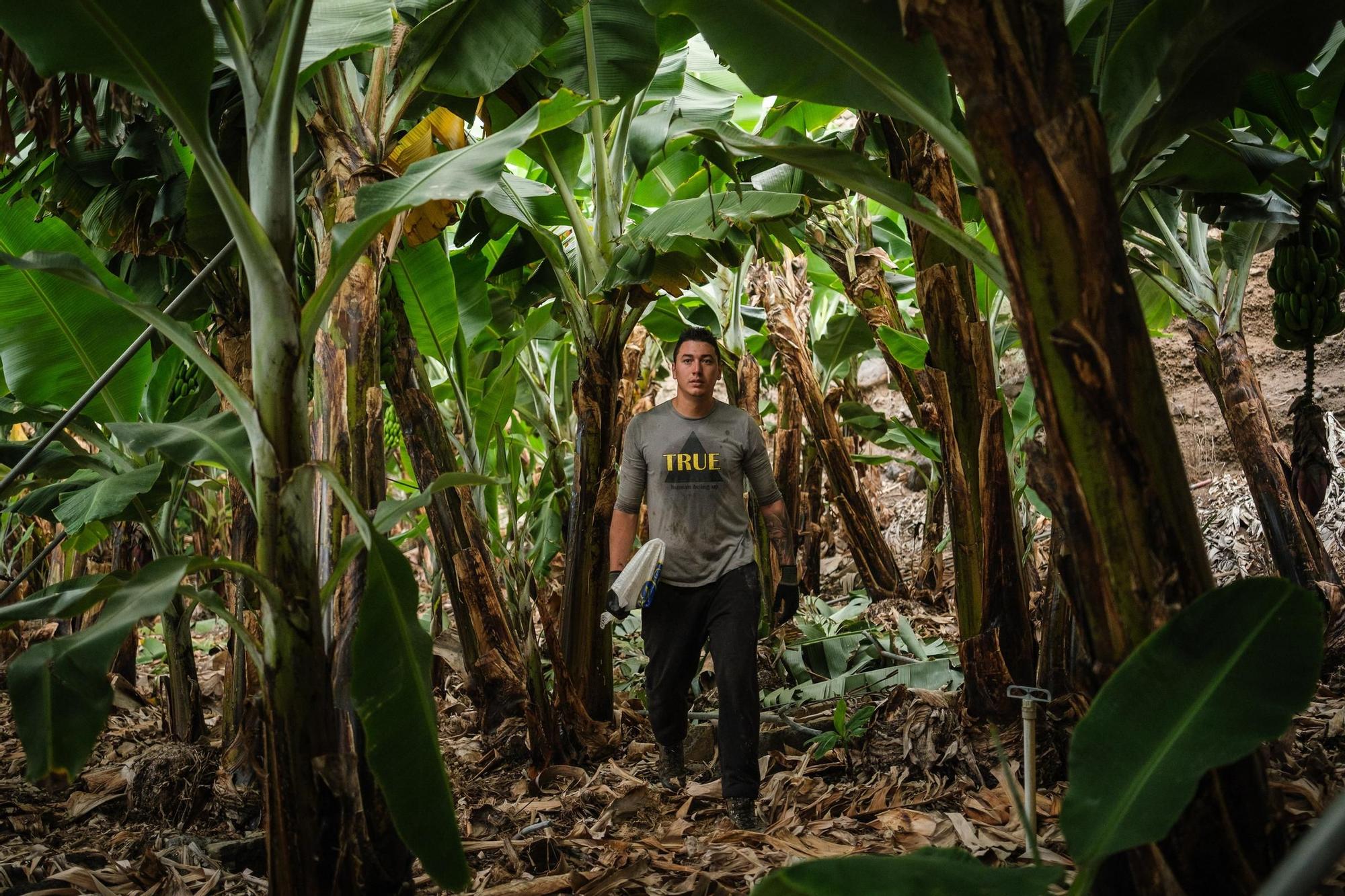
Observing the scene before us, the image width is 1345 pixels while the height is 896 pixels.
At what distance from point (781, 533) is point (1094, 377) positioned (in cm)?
219

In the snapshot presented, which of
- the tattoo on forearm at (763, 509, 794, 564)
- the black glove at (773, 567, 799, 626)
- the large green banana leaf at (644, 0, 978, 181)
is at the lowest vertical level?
the black glove at (773, 567, 799, 626)

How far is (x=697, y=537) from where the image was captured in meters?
3.04

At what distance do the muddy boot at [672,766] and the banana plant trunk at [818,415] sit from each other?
2.27 metres

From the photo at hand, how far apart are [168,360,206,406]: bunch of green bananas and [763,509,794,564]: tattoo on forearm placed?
2308mm

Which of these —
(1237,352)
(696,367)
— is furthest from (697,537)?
(1237,352)

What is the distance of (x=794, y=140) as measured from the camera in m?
1.94

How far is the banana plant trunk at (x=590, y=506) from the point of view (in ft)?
10.6

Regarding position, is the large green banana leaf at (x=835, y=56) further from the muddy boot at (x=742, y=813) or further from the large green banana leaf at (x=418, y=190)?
the muddy boot at (x=742, y=813)

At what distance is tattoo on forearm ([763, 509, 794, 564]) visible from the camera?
3256mm

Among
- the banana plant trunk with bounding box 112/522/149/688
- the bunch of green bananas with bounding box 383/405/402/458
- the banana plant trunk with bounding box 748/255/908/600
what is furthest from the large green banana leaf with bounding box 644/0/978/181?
A: the bunch of green bananas with bounding box 383/405/402/458

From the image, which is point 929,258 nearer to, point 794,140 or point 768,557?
point 794,140

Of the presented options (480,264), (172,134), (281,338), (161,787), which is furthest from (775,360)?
(281,338)

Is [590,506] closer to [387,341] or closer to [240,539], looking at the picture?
[387,341]

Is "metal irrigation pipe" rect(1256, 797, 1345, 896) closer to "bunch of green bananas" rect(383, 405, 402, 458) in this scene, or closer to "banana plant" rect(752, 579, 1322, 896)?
"banana plant" rect(752, 579, 1322, 896)
